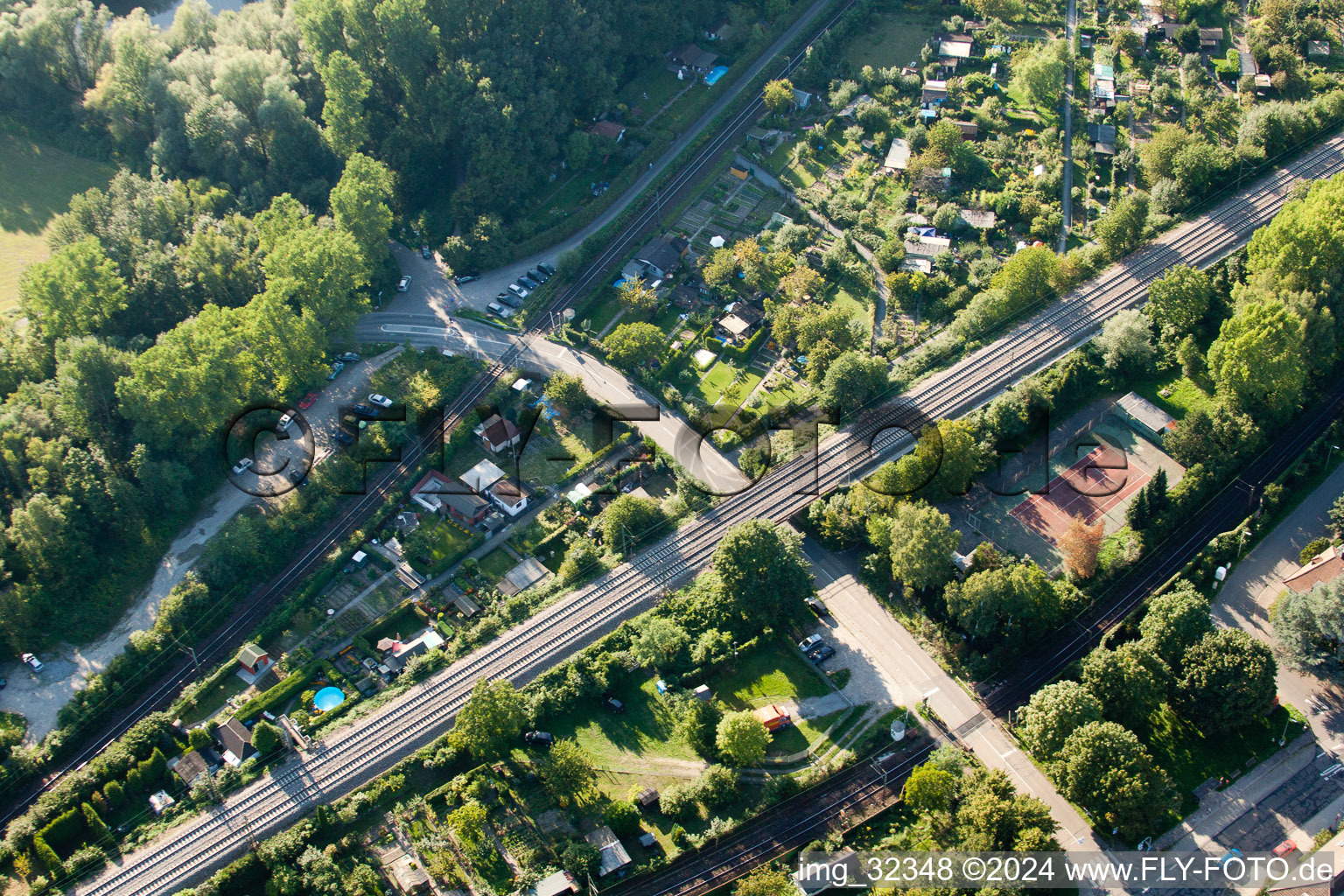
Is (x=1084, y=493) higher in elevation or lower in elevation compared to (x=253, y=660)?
lower

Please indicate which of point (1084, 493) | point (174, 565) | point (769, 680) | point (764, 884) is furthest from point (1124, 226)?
point (174, 565)

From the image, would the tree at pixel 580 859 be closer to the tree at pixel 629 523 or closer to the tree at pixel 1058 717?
the tree at pixel 629 523

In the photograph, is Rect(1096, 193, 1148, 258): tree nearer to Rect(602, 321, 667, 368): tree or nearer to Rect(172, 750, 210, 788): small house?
Rect(602, 321, 667, 368): tree

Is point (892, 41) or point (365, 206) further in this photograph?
point (892, 41)

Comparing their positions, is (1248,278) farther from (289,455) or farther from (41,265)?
(41,265)

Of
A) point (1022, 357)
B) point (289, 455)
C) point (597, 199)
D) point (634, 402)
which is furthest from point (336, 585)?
point (1022, 357)

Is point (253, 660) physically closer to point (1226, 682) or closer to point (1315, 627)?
point (1226, 682)
